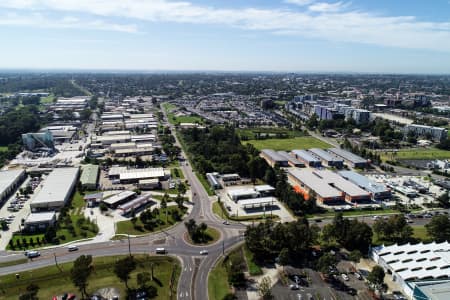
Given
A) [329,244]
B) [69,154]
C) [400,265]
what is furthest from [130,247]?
[69,154]

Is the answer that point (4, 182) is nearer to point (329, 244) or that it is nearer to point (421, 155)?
point (329, 244)

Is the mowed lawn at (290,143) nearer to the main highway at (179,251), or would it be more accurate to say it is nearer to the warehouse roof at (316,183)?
the warehouse roof at (316,183)

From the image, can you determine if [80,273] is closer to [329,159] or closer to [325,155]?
[329,159]

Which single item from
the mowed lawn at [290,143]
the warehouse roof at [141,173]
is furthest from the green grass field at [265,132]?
the warehouse roof at [141,173]

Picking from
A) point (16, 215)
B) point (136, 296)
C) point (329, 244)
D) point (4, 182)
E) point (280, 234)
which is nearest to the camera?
point (136, 296)

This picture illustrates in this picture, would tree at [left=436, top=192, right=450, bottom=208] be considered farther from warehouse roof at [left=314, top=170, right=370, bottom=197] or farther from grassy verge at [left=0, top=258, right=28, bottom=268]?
grassy verge at [left=0, top=258, right=28, bottom=268]
